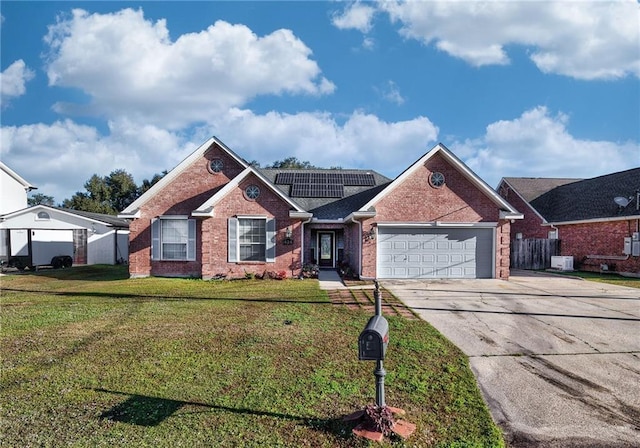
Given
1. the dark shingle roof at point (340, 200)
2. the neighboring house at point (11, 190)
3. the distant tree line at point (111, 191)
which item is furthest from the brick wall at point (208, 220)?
the distant tree line at point (111, 191)

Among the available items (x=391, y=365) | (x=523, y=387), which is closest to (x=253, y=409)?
(x=391, y=365)

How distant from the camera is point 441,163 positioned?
1636cm

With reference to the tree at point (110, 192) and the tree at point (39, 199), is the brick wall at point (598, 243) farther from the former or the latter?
the tree at point (39, 199)

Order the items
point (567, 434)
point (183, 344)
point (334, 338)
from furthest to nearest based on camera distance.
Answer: point (334, 338) → point (183, 344) → point (567, 434)

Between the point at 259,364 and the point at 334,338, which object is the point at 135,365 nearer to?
the point at 259,364

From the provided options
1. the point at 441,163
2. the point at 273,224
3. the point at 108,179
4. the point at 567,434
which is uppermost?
the point at 108,179

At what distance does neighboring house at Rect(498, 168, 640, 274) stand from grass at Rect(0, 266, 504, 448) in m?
16.5

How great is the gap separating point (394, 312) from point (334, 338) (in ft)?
9.29

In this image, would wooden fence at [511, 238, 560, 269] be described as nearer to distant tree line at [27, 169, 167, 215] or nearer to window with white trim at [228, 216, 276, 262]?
window with white trim at [228, 216, 276, 262]

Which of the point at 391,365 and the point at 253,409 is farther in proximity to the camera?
the point at 391,365

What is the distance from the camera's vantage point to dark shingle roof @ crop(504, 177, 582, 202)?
2794cm

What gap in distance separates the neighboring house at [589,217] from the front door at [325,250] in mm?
13215

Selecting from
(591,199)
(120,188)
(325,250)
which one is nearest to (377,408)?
(325,250)

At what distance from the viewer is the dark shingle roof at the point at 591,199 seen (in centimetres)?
2056
